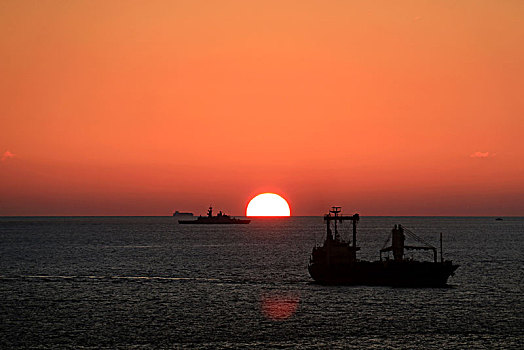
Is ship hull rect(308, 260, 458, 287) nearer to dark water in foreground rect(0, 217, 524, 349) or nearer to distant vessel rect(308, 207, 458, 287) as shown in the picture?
distant vessel rect(308, 207, 458, 287)

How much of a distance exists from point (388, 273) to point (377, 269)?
157cm

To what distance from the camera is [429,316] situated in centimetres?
6069

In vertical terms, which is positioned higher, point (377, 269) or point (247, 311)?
point (377, 269)

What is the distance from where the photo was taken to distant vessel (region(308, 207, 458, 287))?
7962 centimetres

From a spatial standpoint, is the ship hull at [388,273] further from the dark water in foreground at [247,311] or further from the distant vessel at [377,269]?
the dark water in foreground at [247,311]

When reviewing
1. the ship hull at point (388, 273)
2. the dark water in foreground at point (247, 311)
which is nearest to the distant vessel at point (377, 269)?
the ship hull at point (388, 273)

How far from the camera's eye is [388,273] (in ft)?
265

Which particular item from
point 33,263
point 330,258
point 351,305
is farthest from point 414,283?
point 33,263

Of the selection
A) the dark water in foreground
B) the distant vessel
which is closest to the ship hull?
the distant vessel

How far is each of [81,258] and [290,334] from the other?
313 feet

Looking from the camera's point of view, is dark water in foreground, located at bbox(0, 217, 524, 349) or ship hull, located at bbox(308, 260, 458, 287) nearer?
dark water in foreground, located at bbox(0, 217, 524, 349)

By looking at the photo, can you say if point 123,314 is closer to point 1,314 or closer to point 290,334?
point 1,314

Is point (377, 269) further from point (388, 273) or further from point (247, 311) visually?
point (247, 311)

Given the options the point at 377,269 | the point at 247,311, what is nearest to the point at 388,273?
the point at 377,269
